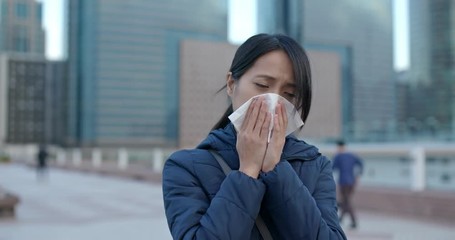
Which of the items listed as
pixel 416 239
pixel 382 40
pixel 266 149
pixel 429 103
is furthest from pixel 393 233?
pixel 382 40

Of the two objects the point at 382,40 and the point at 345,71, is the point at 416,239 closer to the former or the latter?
the point at 345,71

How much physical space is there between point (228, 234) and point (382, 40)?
4981 inches

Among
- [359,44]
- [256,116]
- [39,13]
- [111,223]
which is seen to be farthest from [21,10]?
[256,116]

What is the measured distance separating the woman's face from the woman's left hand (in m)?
0.11

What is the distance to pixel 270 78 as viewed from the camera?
1.27 m

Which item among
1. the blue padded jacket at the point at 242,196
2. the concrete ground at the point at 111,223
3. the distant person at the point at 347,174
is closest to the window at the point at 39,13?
the concrete ground at the point at 111,223

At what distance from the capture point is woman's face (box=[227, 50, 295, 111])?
1271 millimetres

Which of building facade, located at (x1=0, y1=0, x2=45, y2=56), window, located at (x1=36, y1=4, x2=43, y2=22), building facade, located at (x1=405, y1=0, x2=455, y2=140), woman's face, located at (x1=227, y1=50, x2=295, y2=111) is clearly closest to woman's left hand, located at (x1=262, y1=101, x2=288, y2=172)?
woman's face, located at (x1=227, y1=50, x2=295, y2=111)

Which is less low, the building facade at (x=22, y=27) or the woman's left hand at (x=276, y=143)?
the building facade at (x=22, y=27)

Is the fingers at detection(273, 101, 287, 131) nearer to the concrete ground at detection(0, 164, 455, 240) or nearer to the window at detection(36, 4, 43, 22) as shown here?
the concrete ground at detection(0, 164, 455, 240)

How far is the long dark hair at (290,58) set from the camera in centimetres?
128

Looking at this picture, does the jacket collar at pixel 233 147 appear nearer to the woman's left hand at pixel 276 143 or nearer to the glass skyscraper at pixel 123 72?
the woman's left hand at pixel 276 143

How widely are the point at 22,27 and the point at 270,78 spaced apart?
138937 mm

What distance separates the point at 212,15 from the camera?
112125 millimetres
